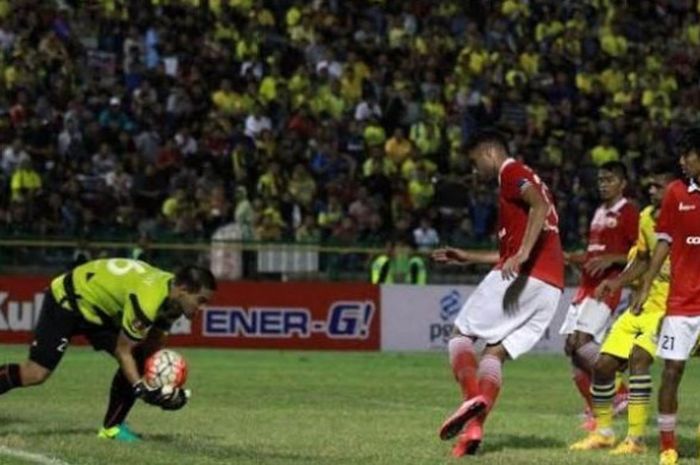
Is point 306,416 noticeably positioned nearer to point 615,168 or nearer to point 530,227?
point 615,168

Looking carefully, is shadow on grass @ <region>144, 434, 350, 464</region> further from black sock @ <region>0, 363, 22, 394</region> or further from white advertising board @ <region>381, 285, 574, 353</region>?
white advertising board @ <region>381, 285, 574, 353</region>

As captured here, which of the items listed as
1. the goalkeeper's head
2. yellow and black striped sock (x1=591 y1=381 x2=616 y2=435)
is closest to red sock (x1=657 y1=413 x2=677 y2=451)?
yellow and black striped sock (x1=591 y1=381 x2=616 y2=435)

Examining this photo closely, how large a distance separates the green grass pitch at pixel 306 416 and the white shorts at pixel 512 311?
2.85 ft

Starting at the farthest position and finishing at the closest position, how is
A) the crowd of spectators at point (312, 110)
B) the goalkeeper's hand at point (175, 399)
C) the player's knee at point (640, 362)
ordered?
the crowd of spectators at point (312, 110) → the player's knee at point (640, 362) → the goalkeeper's hand at point (175, 399)

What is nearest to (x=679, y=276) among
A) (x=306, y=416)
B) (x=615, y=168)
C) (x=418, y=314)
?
(x=615, y=168)

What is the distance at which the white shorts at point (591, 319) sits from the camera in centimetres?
1798

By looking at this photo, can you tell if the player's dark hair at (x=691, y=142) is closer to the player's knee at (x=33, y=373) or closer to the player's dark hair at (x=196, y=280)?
the player's dark hair at (x=196, y=280)

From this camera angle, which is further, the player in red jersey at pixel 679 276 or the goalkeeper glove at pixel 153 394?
the goalkeeper glove at pixel 153 394

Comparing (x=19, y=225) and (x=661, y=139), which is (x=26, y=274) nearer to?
(x=19, y=225)

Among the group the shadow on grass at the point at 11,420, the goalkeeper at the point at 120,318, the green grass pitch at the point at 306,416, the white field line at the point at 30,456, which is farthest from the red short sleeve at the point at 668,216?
the shadow on grass at the point at 11,420

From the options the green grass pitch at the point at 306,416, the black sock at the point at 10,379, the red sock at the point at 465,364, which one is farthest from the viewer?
the black sock at the point at 10,379

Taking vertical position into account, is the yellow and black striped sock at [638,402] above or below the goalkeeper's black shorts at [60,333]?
below

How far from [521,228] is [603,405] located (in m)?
2.02

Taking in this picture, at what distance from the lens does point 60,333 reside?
49.5 feet
